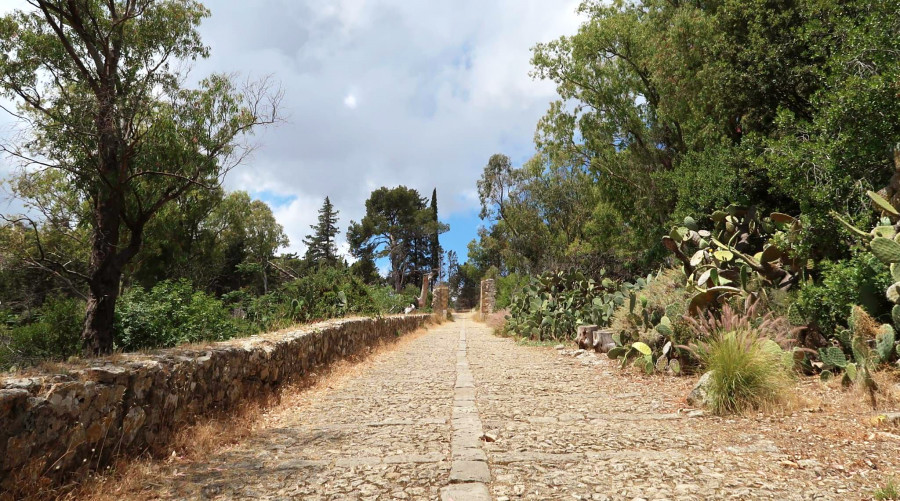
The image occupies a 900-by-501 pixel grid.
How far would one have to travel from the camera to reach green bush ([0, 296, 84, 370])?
7.33 m

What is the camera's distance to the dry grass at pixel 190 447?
8.70 feet

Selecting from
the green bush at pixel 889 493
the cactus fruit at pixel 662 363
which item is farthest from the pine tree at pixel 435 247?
the green bush at pixel 889 493

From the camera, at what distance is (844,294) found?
16.2ft

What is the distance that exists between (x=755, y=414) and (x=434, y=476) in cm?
273

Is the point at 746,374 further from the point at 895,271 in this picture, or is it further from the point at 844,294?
the point at 844,294

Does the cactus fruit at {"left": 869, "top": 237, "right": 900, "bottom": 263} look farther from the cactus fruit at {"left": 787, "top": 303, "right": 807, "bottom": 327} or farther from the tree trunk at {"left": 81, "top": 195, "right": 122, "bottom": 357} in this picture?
the tree trunk at {"left": 81, "top": 195, "right": 122, "bottom": 357}

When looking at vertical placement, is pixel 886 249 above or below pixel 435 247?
below

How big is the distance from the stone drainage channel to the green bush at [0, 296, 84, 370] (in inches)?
238

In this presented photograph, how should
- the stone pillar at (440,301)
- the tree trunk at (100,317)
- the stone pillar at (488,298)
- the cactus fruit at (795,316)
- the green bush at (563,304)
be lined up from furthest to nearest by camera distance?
the stone pillar at (440,301) < the stone pillar at (488,298) < the green bush at (563,304) < the tree trunk at (100,317) < the cactus fruit at (795,316)

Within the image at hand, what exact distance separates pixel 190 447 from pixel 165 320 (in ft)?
14.6

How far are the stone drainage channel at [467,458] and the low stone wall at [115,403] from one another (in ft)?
6.45

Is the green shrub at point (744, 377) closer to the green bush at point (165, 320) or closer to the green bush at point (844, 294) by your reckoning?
the green bush at point (844, 294)

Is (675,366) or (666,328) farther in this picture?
(666,328)

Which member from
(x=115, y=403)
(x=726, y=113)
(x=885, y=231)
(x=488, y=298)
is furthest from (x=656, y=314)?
(x=488, y=298)
